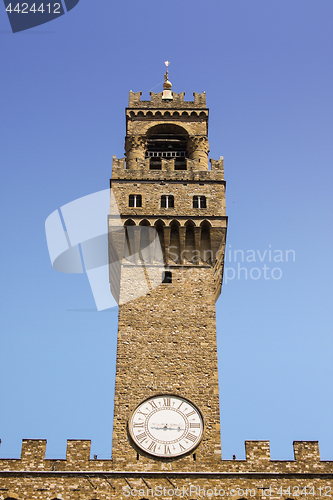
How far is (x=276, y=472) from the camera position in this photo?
78.3 feet

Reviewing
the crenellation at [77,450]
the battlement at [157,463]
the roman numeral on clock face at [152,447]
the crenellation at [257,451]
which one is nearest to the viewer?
the battlement at [157,463]

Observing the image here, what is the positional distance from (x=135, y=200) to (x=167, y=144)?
5.68m

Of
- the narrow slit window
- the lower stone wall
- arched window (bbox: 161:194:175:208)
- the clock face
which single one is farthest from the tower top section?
the lower stone wall

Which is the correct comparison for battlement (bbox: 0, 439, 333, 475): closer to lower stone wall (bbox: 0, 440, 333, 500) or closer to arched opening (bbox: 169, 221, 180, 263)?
lower stone wall (bbox: 0, 440, 333, 500)

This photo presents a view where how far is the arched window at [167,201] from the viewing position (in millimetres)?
31469

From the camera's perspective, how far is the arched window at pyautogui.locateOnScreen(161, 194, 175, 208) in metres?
31.5

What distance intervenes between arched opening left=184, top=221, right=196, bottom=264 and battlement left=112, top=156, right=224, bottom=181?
275 centimetres

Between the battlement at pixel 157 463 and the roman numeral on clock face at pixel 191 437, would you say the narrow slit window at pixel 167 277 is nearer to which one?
the roman numeral on clock face at pixel 191 437

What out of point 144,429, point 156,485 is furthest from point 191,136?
point 156,485

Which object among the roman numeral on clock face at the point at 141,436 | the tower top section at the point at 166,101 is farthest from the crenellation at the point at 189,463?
the tower top section at the point at 166,101

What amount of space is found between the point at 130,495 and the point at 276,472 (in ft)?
17.4

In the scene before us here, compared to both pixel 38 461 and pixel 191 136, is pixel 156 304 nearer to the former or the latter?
pixel 38 461

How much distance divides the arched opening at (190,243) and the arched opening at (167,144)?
16.2 feet

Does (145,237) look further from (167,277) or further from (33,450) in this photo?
(33,450)
